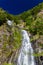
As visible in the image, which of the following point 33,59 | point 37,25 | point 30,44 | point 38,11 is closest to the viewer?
point 33,59

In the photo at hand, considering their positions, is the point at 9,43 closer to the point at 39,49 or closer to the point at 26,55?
the point at 26,55

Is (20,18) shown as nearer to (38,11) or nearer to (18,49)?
(38,11)

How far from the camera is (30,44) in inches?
909

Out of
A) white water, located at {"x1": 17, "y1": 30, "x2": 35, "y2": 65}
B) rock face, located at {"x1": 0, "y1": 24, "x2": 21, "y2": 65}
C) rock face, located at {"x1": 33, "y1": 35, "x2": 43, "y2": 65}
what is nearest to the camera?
rock face, located at {"x1": 0, "y1": 24, "x2": 21, "y2": 65}

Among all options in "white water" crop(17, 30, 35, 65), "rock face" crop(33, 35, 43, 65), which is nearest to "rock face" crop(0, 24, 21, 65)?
"white water" crop(17, 30, 35, 65)

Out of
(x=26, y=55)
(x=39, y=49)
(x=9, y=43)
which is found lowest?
(x=26, y=55)

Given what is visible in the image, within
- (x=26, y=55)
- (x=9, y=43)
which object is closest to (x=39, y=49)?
(x=26, y=55)

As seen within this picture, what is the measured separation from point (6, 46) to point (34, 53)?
275 cm

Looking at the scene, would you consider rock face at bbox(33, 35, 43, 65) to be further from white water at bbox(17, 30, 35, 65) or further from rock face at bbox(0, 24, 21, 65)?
rock face at bbox(0, 24, 21, 65)

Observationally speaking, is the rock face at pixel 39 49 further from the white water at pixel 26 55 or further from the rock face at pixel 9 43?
the rock face at pixel 9 43

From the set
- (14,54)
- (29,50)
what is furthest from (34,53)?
(14,54)

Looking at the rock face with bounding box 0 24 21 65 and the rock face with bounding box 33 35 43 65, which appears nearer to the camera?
the rock face with bounding box 0 24 21 65

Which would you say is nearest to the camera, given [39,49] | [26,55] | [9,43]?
[26,55]

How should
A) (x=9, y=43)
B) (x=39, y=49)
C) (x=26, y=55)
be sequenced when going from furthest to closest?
(x=9, y=43), (x=39, y=49), (x=26, y=55)
